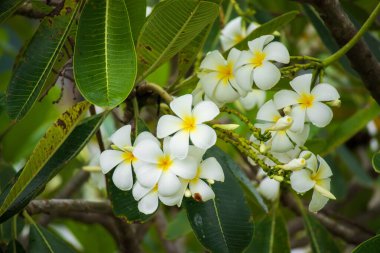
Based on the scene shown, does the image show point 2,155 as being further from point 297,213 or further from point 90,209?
point 297,213

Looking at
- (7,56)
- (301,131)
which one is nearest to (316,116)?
(301,131)

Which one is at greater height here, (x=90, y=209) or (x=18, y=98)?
(x=18, y=98)

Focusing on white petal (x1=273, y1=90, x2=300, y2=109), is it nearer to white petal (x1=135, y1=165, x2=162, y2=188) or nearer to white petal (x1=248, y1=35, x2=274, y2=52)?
white petal (x1=248, y1=35, x2=274, y2=52)

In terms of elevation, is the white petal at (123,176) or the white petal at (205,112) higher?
the white petal at (205,112)

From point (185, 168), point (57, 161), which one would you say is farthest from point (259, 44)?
point (57, 161)

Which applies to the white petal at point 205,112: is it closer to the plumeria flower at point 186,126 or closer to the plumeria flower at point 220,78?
the plumeria flower at point 186,126

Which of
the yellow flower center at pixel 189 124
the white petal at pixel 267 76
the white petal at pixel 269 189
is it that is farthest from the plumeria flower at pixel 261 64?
the white petal at pixel 269 189
